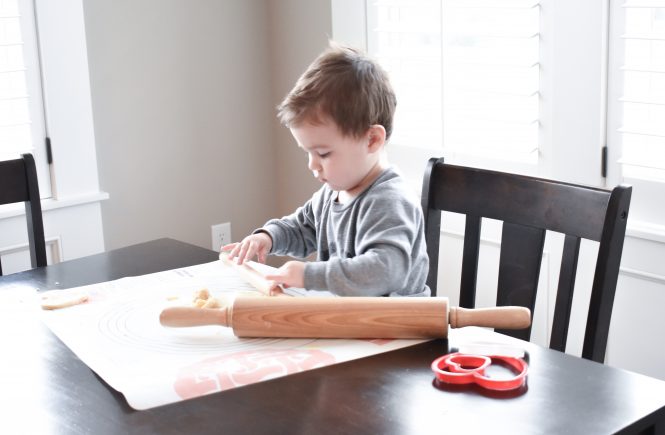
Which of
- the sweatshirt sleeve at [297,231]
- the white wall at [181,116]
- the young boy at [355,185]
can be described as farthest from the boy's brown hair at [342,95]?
the white wall at [181,116]

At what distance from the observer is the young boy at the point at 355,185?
1.42 metres

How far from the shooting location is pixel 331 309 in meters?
1.25

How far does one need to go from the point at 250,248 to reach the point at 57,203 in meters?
1.18

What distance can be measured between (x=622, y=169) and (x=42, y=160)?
5.14 ft

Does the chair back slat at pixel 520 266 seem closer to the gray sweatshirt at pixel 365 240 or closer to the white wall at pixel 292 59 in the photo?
the gray sweatshirt at pixel 365 240

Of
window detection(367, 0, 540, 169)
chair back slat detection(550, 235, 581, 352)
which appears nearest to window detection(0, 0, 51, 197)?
window detection(367, 0, 540, 169)

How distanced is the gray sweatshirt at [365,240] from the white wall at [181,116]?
46.3 inches

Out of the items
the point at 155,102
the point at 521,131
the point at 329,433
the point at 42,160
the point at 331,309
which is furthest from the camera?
the point at 155,102

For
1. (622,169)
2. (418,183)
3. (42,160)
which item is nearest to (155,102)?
(42,160)

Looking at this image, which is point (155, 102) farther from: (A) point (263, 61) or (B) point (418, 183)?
(B) point (418, 183)

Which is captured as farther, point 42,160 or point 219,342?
point 42,160

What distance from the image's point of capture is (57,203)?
8.41ft

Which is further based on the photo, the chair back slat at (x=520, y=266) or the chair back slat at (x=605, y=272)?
the chair back slat at (x=520, y=266)

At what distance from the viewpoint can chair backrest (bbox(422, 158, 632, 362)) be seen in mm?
1383
